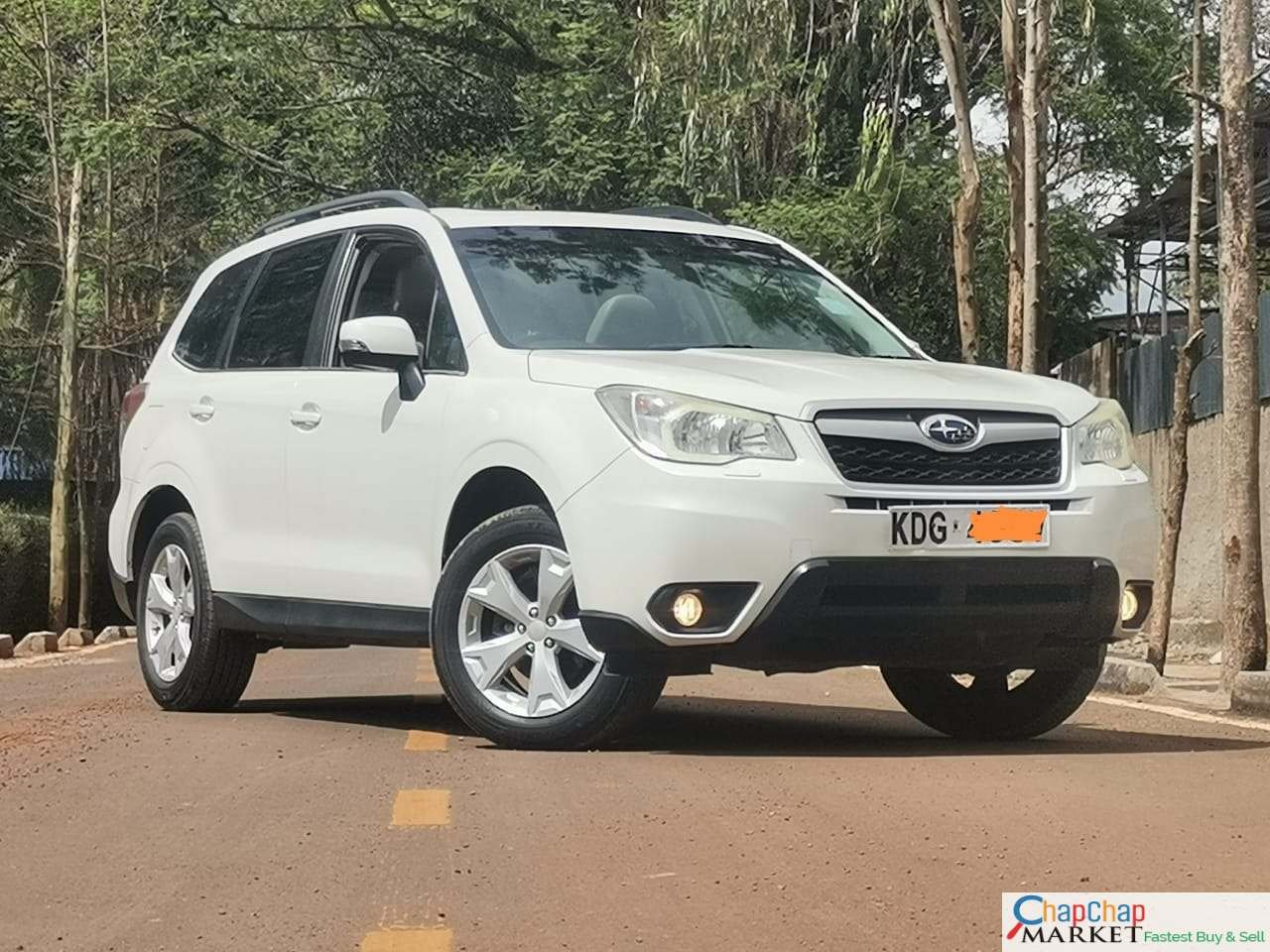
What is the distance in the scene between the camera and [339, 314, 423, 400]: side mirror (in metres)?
8.46

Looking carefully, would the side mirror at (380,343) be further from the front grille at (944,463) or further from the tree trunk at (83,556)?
the tree trunk at (83,556)

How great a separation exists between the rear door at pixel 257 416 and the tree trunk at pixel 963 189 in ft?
33.0

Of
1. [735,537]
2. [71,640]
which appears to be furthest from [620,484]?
[71,640]

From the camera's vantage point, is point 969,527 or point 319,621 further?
point 319,621

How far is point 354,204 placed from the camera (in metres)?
9.70

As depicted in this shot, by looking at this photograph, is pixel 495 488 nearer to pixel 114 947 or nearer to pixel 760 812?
pixel 760 812

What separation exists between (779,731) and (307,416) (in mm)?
2163

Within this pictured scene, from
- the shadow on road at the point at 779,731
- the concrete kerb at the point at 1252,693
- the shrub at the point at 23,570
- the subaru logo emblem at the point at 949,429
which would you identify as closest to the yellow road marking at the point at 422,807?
the shadow on road at the point at 779,731

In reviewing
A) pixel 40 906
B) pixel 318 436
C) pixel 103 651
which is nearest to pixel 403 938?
pixel 40 906

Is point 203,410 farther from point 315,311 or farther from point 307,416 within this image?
point 307,416

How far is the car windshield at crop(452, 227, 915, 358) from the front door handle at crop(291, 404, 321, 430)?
2.84ft

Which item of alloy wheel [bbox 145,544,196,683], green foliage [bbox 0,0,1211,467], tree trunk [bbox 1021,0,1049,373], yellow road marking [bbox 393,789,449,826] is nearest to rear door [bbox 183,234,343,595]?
alloy wheel [bbox 145,544,196,683]

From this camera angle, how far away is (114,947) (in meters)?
4.79

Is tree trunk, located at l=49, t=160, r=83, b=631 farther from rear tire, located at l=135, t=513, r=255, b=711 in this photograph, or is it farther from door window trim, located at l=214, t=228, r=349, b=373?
door window trim, located at l=214, t=228, r=349, b=373
